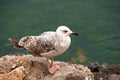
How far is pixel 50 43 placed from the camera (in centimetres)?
414

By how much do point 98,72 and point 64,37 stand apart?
1745 millimetres

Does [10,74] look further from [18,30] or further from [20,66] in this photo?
[18,30]

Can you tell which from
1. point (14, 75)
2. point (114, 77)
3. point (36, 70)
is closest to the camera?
point (14, 75)

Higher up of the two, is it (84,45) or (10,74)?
(84,45)

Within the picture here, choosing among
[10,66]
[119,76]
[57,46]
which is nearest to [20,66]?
[10,66]

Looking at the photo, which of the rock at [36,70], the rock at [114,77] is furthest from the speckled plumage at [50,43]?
the rock at [114,77]

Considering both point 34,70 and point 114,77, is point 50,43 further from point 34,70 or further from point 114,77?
point 114,77

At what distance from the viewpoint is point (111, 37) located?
900 cm

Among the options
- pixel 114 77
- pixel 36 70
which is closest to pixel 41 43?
pixel 36 70

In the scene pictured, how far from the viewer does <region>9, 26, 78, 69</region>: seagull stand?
4113mm

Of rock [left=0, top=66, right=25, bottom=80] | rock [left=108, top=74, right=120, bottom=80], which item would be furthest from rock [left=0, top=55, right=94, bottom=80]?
rock [left=108, top=74, right=120, bottom=80]

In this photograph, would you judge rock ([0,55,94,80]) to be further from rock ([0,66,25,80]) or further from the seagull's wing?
the seagull's wing

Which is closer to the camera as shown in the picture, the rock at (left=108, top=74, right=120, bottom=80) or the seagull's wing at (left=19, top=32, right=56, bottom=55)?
the seagull's wing at (left=19, top=32, right=56, bottom=55)

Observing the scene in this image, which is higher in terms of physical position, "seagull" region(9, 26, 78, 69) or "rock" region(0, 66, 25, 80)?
"seagull" region(9, 26, 78, 69)
